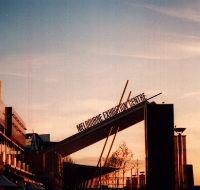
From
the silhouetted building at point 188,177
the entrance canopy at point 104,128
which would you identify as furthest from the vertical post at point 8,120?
the silhouetted building at point 188,177

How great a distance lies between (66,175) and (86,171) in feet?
12.6

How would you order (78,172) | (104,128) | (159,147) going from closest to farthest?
(159,147)
(104,128)
(78,172)

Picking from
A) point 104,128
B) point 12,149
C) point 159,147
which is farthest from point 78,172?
point 159,147

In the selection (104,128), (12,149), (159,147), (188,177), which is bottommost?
(188,177)

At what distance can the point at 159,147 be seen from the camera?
44.3 metres

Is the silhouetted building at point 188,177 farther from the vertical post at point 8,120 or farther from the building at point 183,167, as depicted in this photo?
the vertical post at point 8,120

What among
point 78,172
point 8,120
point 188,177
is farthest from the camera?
point 78,172

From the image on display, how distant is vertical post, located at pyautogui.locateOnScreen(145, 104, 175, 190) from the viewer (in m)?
43.3

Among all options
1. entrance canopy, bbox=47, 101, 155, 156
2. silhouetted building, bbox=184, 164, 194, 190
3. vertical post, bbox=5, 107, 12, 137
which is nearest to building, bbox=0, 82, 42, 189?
vertical post, bbox=5, 107, 12, 137

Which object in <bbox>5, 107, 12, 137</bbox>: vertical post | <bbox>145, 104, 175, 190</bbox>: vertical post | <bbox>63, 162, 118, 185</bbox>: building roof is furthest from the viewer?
<bbox>63, 162, 118, 185</bbox>: building roof

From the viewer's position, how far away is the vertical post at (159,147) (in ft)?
142

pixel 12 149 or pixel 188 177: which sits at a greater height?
pixel 12 149

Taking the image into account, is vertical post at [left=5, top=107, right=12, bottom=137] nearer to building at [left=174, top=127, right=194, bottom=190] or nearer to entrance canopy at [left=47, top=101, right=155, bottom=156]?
entrance canopy at [left=47, top=101, right=155, bottom=156]

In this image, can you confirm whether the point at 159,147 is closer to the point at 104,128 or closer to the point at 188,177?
the point at 104,128
